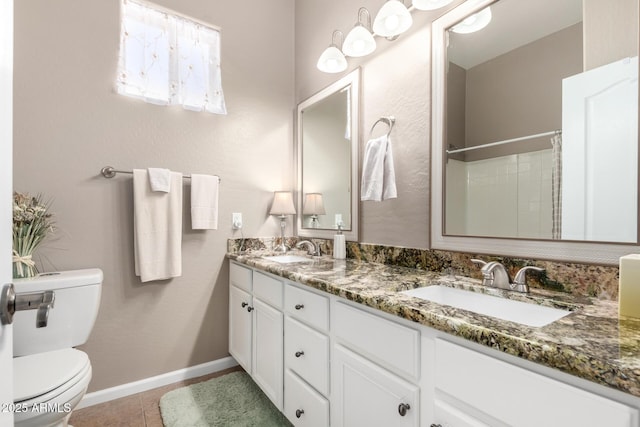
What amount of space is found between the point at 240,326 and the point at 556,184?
1.85 metres

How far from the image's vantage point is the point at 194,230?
212 centimetres

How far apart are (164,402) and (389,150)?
192cm

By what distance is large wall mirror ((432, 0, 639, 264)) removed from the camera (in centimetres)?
97

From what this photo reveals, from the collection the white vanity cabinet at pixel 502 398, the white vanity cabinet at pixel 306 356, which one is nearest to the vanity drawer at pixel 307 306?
the white vanity cabinet at pixel 306 356

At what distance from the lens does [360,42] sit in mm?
1708

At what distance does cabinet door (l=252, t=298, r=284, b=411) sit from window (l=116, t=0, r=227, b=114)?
4.68ft

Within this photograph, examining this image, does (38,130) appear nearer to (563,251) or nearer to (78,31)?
(78,31)

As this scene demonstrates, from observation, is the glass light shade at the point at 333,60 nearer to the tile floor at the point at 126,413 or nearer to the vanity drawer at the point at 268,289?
the vanity drawer at the point at 268,289

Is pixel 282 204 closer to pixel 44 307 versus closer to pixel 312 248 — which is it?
pixel 312 248

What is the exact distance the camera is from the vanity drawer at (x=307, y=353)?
1.23 metres

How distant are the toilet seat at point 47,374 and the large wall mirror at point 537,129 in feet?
Answer: 5.40

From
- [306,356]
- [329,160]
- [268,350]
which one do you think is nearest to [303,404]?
[306,356]

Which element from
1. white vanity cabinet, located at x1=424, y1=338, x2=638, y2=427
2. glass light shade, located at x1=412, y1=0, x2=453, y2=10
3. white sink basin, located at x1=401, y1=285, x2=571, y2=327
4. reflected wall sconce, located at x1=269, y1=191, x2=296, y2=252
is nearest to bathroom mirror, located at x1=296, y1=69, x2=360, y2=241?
reflected wall sconce, located at x1=269, y1=191, x2=296, y2=252

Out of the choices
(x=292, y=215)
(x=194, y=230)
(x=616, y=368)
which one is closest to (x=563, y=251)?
(x=616, y=368)
